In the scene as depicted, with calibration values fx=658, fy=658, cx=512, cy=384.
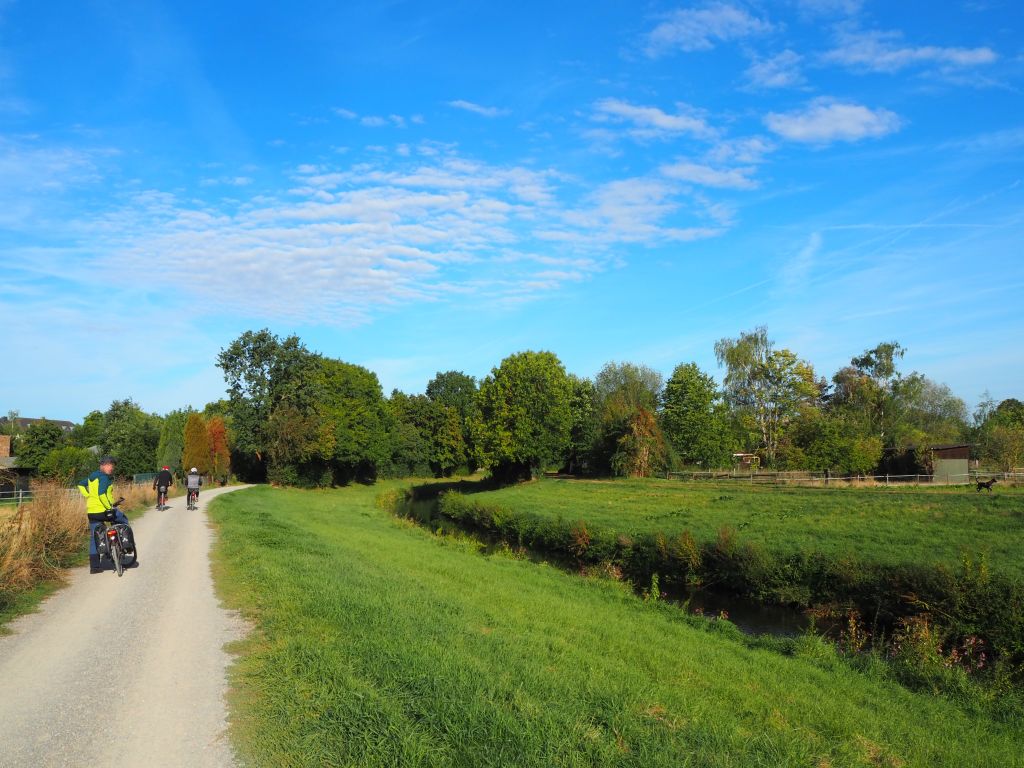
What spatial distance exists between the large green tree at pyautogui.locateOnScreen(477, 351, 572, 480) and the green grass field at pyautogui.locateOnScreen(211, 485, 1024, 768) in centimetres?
4441

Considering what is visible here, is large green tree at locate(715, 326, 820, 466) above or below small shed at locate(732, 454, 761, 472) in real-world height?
above

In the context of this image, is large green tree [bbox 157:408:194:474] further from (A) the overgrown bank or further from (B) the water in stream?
(B) the water in stream

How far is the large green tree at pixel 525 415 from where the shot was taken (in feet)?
192

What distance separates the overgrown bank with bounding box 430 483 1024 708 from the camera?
1253cm

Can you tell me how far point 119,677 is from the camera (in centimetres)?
671

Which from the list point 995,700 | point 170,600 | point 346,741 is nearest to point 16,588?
point 170,600

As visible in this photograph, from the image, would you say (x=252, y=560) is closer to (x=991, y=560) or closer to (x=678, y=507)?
(x=991, y=560)

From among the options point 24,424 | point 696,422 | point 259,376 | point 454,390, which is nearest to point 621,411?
point 696,422

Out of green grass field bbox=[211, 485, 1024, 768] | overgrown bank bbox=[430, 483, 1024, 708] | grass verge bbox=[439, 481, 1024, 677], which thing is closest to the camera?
green grass field bbox=[211, 485, 1024, 768]

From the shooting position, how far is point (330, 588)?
10617mm

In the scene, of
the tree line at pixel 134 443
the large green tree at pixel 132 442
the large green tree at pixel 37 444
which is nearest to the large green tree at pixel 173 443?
the tree line at pixel 134 443

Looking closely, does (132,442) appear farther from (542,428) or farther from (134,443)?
(542,428)

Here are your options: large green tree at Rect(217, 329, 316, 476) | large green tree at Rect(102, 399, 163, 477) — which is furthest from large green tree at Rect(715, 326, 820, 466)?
large green tree at Rect(102, 399, 163, 477)

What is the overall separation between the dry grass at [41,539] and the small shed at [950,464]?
49501 millimetres
